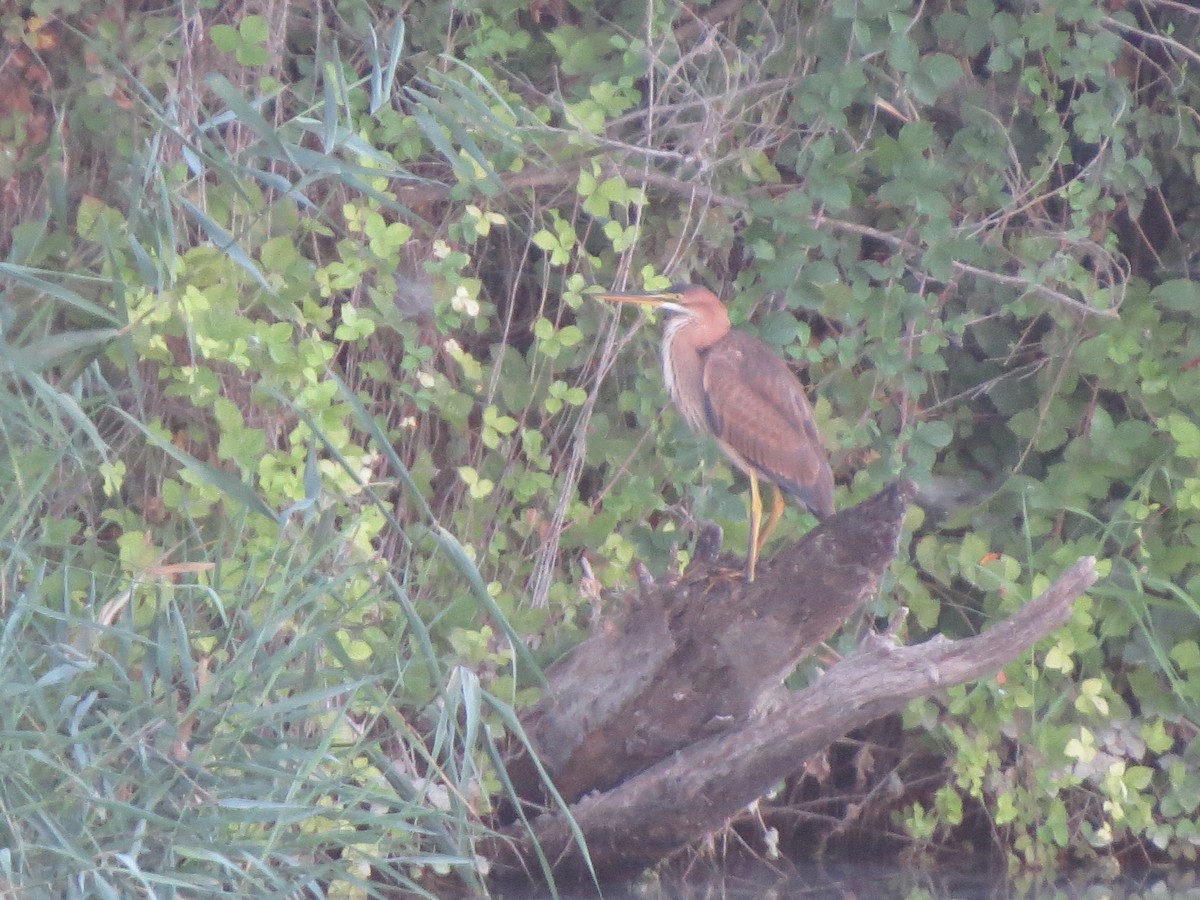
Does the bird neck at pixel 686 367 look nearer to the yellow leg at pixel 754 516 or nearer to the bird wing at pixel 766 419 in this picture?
the bird wing at pixel 766 419

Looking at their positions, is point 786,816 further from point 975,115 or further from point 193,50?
point 193,50

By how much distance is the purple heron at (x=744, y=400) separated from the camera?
4.04 m

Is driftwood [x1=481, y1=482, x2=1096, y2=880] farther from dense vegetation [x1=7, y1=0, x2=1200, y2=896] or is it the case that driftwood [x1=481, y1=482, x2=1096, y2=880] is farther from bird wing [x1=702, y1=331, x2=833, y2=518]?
bird wing [x1=702, y1=331, x2=833, y2=518]

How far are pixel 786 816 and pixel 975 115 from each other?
2.14m

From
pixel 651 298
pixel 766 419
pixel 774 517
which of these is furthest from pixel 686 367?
pixel 774 517

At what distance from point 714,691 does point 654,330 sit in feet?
4.81

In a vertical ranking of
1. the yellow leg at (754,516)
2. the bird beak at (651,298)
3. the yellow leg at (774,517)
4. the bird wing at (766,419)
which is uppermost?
the bird beak at (651,298)

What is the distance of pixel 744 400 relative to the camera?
4121mm

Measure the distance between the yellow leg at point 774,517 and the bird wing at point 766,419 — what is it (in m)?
0.14

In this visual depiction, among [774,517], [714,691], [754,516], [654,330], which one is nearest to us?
[714,691]

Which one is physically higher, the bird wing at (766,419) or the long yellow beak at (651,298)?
the long yellow beak at (651,298)

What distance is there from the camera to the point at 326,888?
3.44m

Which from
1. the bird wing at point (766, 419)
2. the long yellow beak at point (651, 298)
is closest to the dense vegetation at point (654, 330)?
the long yellow beak at point (651, 298)

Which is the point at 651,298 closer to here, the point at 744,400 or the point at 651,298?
the point at 651,298
